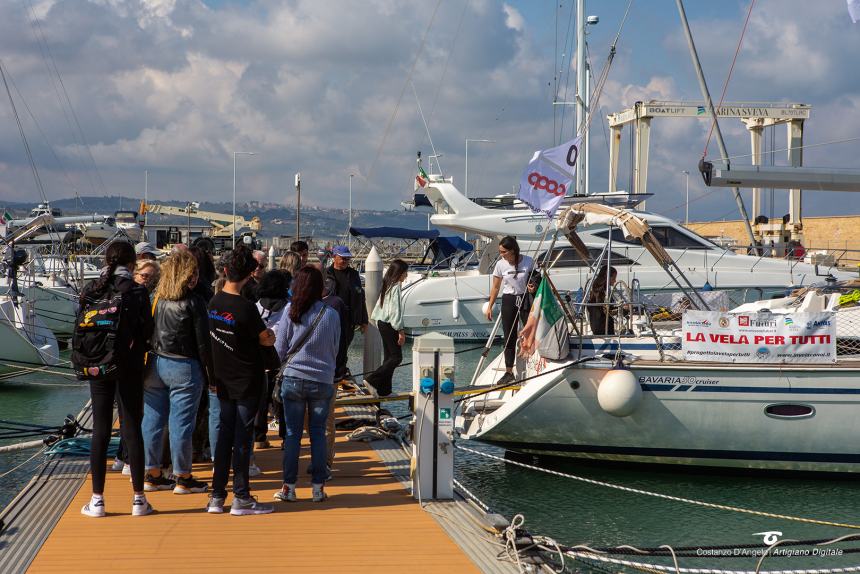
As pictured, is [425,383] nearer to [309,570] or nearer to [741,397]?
[309,570]

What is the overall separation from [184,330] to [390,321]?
3634mm

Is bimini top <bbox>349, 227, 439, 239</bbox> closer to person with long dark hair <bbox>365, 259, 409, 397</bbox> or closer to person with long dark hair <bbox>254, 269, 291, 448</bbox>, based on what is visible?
person with long dark hair <bbox>365, 259, 409, 397</bbox>

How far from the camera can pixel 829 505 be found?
29.7 ft

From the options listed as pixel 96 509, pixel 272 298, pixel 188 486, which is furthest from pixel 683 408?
pixel 96 509

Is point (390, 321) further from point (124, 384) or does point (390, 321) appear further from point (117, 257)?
point (124, 384)

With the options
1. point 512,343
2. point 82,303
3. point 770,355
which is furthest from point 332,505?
point 770,355

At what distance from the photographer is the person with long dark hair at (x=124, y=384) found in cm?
613

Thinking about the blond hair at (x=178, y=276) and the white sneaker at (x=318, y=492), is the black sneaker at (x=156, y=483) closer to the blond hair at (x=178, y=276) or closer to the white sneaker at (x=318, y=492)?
the white sneaker at (x=318, y=492)

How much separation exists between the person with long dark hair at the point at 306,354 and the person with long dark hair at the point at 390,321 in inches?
104

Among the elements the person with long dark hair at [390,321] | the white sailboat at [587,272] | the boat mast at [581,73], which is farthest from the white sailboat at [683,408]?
the boat mast at [581,73]

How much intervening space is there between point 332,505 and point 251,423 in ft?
3.45

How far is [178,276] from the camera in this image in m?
6.38

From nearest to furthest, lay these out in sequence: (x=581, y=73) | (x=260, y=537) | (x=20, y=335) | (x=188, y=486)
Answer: (x=260, y=537), (x=188, y=486), (x=20, y=335), (x=581, y=73)

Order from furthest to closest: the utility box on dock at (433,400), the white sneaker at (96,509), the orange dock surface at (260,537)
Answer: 1. the utility box on dock at (433,400)
2. the white sneaker at (96,509)
3. the orange dock surface at (260,537)
